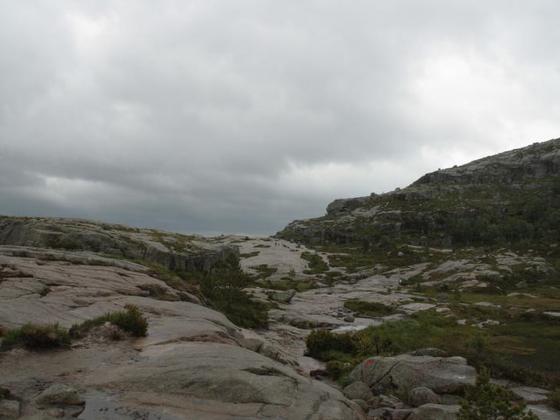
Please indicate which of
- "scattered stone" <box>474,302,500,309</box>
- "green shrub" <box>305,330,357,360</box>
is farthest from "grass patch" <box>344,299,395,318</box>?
"green shrub" <box>305,330,357,360</box>

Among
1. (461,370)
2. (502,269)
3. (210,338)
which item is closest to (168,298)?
(210,338)

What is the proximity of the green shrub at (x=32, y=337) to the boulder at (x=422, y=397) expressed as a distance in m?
15.4

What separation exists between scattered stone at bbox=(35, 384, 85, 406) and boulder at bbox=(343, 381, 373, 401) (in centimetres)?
1336

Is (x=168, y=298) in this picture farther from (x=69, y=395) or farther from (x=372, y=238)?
(x=372, y=238)

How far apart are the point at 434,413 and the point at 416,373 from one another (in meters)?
5.81

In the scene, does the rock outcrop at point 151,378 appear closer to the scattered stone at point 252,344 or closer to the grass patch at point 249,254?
the scattered stone at point 252,344

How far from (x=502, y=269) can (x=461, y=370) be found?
7652cm

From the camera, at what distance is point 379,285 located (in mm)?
91312

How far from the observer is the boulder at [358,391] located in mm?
21300

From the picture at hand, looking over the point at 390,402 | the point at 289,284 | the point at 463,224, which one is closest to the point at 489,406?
the point at 390,402

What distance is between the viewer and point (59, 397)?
11695 millimetres

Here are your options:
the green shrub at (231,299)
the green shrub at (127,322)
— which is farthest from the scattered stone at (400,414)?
the green shrub at (231,299)

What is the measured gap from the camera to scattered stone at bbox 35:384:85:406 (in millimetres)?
11555

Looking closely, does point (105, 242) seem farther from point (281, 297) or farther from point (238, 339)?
point (238, 339)
